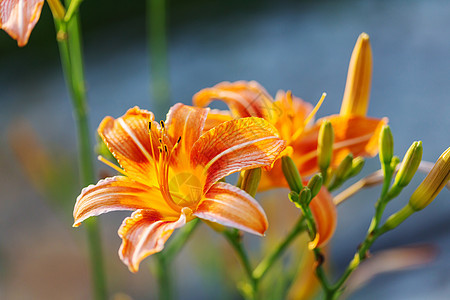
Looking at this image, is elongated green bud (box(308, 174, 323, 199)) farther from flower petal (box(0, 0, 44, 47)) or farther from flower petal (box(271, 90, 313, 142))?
flower petal (box(0, 0, 44, 47))

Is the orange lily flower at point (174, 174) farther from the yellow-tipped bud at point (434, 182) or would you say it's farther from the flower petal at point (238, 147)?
the yellow-tipped bud at point (434, 182)

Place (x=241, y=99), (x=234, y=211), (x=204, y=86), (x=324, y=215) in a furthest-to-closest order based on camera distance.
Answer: (x=204, y=86), (x=241, y=99), (x=324, y=215), (x=234, y=211)

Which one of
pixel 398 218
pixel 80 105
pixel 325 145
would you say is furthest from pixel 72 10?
pixel 398 218

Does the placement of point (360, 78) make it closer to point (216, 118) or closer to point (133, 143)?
point (216, 118)

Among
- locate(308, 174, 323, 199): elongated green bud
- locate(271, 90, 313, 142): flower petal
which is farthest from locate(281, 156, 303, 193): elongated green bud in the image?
locate(271, 90, 313, 142): flower petal

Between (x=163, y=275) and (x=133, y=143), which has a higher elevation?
(x=133, y=143)

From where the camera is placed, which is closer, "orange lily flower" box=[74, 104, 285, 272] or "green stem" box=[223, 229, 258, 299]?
"orange lily flower" box=[74, 104, 285, 272]

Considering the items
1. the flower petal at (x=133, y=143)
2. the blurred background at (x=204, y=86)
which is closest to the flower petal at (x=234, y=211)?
the flower petal at (x=133, y=143)
